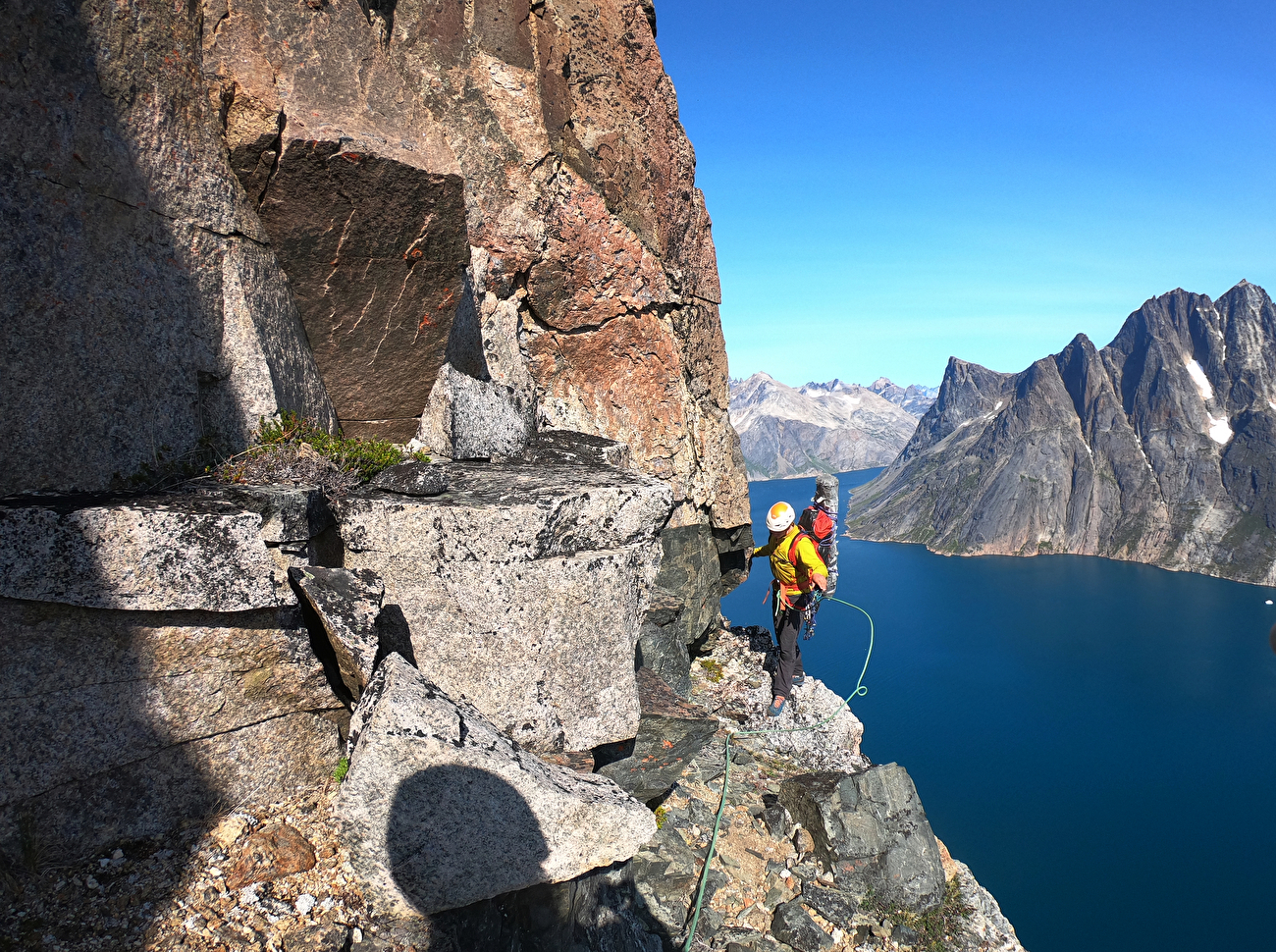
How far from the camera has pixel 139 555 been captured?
3719 mm

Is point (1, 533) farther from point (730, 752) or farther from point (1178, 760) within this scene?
point (1178, 760)

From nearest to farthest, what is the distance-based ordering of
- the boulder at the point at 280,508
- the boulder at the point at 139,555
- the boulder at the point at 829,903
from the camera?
the boulder at the point at 139,555
the boulder at the point at 280,508
the boulder at the point at 829,903

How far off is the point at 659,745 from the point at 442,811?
3.40m

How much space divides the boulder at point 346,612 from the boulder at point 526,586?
264 millimetres

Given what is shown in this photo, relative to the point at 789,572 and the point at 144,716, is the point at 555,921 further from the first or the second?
the point at 789,572

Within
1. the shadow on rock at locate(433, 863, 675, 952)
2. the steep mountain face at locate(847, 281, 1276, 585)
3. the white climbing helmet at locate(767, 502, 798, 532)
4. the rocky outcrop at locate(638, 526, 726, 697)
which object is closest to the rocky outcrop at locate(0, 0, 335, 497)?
the shadow on rock at locate(433, 863, 675, 952)

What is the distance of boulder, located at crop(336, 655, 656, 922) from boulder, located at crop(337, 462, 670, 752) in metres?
0.65

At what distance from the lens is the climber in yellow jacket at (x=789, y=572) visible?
10242 mm

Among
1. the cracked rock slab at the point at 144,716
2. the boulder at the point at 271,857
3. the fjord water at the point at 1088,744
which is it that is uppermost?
the cracked rock slab at the point at 144,716

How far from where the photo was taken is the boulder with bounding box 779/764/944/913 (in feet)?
32.0

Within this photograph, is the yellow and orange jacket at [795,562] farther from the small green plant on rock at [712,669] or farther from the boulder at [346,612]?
the boulder at [346,612]

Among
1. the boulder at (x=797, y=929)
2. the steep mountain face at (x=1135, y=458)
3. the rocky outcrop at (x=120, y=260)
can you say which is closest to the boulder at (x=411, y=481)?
the rocky outcrop at (x=120, y=260)

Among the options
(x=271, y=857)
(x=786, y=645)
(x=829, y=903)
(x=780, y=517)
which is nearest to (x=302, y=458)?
(x=271, y=857)

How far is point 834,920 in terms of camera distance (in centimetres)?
850
